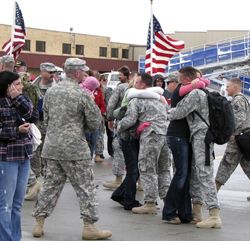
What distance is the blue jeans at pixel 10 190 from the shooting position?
6027 mm

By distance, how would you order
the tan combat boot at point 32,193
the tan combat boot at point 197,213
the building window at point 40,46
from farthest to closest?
the building window at point 40,46
the tan combat boot at point 32,193
the tan combat boot at point 197,213

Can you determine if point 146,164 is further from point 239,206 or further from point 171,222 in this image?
point 239,206

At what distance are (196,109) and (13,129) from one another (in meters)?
2.51

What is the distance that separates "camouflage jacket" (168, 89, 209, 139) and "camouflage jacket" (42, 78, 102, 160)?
1168mm

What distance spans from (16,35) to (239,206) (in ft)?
28.6

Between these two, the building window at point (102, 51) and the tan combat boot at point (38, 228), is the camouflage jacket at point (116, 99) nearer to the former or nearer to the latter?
the tan combat boot at point (38, 228)

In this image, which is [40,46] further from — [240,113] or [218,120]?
[218,120]

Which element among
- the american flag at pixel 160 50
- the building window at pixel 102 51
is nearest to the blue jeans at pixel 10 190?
the american flag at pixel 160 50

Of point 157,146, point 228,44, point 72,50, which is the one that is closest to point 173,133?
point 157,146

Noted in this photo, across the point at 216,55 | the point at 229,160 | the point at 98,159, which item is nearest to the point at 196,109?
the point at 229,160

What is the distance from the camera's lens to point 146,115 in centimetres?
855

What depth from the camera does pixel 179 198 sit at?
26.2ft

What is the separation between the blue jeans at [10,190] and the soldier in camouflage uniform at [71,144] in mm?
787

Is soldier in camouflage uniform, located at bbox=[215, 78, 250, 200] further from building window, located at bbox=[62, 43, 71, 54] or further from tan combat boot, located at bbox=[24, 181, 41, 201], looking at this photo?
building window, located at bbox=[62, 43, 71, 54]
